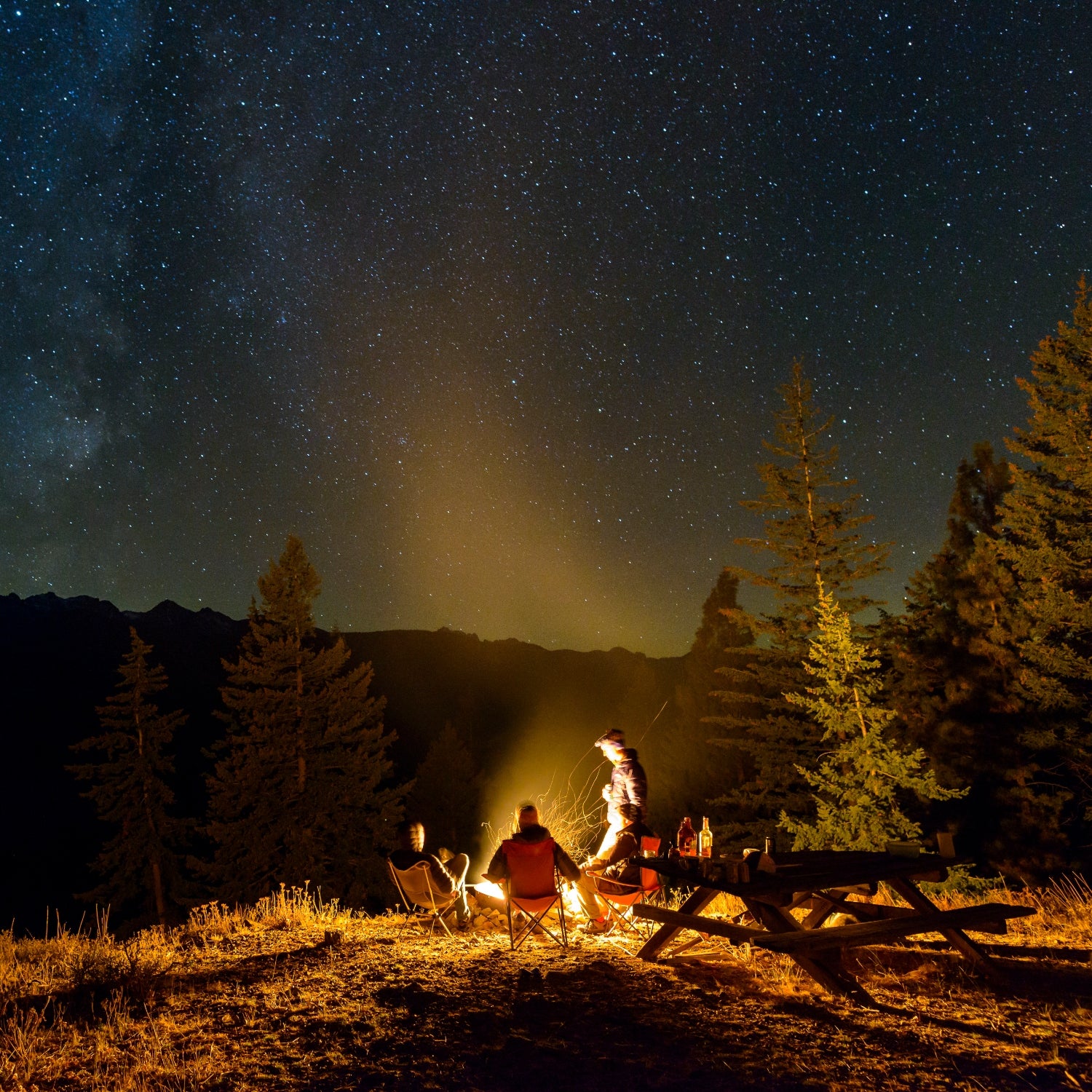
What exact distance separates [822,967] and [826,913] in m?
1.53

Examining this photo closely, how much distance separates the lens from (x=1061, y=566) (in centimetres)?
1517

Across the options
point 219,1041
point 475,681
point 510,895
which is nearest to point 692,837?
point 510,895

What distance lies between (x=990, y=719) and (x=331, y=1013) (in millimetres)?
17836

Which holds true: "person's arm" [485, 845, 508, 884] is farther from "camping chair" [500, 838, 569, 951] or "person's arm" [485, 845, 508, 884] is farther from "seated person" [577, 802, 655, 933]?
"seated person" [577, 802, 655, 933]

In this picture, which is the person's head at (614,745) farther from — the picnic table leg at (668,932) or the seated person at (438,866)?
the picnic table leg at (668,932)

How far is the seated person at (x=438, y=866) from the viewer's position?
630 cm

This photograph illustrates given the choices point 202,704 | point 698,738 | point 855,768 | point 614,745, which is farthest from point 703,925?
point 202,704

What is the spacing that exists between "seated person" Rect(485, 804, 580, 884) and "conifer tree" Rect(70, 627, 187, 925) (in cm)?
2262

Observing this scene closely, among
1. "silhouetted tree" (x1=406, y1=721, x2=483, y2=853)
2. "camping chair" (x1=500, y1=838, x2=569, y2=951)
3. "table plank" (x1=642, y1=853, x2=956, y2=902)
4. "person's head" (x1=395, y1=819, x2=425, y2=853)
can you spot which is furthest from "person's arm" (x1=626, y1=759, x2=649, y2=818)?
"silhouetted tree" (x1=406, y1=721, x2=483, y2=853)

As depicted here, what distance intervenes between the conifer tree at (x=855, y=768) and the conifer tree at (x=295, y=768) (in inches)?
581

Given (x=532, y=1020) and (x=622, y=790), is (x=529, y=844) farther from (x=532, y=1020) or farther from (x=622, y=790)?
(x=532, y=1020)

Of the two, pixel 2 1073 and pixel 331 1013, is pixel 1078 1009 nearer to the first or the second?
pixel 331 1013

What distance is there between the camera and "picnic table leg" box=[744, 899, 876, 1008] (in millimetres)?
3949

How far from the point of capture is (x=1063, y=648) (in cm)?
1473
